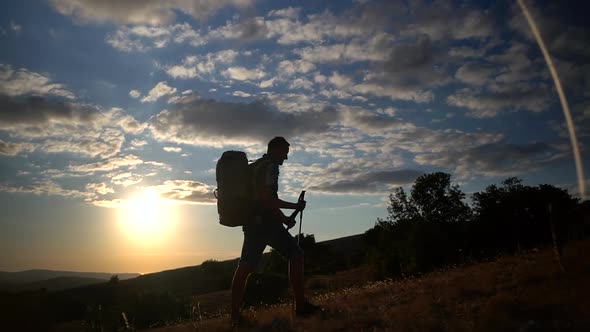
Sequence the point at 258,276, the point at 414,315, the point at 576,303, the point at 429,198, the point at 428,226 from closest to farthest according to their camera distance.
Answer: the point at 576,303 → the point at 414,315 → the point at 258,276 → the point at 428,226 → the point at 429,198

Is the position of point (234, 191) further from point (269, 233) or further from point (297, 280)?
point (297, 280)

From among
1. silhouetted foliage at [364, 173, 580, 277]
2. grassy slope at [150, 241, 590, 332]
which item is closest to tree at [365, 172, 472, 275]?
Answer: silhouetted foliage at [364, 173, 580, 277]

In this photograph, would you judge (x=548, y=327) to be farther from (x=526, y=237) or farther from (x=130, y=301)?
(x=526, y=237)

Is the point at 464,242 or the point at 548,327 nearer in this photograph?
the point at 548,327

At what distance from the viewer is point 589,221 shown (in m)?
6.30

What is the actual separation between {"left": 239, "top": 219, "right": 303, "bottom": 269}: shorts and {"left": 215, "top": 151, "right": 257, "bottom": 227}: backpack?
0.18 m

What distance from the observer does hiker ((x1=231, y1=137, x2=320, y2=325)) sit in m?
4.82

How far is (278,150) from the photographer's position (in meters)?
5.23

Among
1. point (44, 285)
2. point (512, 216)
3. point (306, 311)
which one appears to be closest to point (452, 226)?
point (512, 216)

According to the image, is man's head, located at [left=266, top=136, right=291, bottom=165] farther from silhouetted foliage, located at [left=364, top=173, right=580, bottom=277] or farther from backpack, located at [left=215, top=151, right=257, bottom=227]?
silhouetted foliage, located at [left=364, top=173, right=580, bottom=277]

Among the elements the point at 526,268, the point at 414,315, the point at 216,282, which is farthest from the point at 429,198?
the point at 414,315

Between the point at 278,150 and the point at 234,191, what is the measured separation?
2.95 feet

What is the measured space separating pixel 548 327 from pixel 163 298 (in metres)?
16.2

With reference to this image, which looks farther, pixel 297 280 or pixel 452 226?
pixel 452 226
